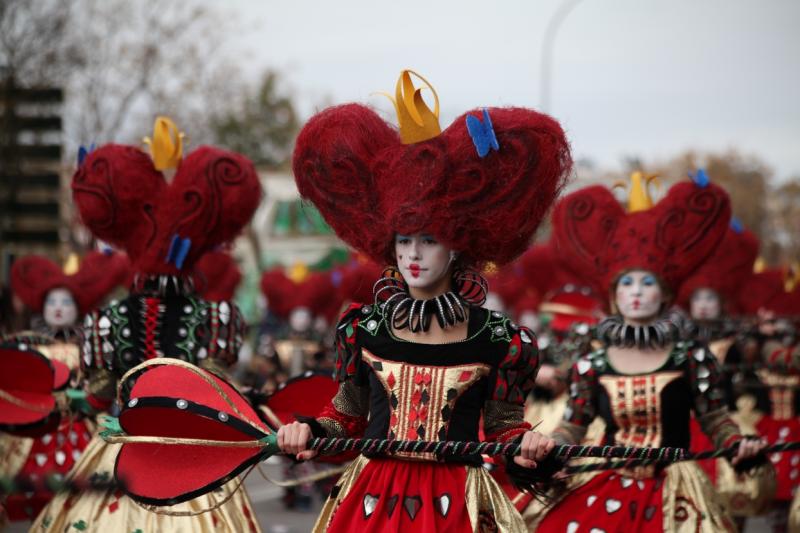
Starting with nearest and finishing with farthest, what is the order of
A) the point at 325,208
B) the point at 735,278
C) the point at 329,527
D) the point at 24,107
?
the point at 329,527
the point at 325,208
the point at 735,278
the point at 24,107

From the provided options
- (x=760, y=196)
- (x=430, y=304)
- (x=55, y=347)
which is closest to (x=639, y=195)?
(x=430, y=304)

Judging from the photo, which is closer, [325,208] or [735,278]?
[325,208]

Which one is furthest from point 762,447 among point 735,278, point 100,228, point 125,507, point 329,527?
point 735,278

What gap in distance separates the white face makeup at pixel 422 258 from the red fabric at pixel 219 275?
804 centimetres

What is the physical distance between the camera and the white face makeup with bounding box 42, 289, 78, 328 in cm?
1095

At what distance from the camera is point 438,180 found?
199 inches

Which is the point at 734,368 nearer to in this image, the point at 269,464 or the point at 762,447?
the point at 762,447

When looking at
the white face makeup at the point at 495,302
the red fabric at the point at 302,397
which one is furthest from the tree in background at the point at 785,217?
the red fabric at the point at 302,397

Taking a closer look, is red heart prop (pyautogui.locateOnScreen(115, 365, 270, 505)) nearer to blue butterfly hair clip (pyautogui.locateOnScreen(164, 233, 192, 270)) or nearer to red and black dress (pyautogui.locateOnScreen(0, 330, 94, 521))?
blue butterfly hair clip (pyautogui.locateOnScreen(164, 233, 192, 270))

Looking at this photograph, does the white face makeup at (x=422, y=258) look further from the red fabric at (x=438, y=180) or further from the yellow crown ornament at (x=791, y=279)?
the yellow crown ornament at (x=791, y=279)

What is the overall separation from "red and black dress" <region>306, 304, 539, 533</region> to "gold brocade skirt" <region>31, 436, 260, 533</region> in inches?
45.8

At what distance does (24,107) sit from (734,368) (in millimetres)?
15835

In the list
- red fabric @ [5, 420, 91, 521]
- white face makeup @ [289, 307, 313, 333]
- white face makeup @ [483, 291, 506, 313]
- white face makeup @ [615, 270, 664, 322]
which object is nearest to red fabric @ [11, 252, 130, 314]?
red fabric @ [5, 420, 91, 521]

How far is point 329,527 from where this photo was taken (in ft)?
16.5
